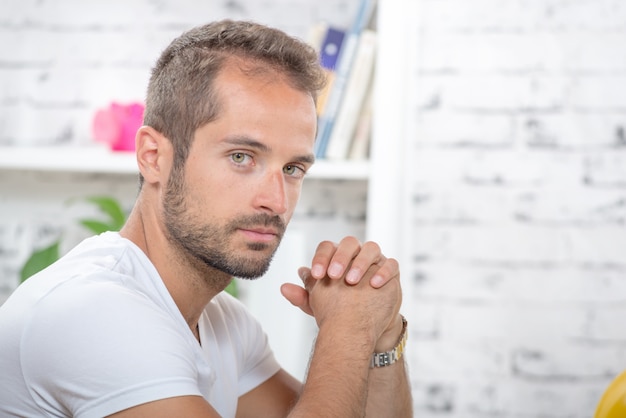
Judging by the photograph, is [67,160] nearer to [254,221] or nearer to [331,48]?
[331,48]

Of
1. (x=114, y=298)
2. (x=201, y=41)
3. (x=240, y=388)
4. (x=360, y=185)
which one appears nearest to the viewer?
(x=114, y=298)

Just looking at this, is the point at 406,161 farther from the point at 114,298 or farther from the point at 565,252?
the point at 114,298

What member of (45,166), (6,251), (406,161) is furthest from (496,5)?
(6,251)

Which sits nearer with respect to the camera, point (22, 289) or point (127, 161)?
point (22, 289)

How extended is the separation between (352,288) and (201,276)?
0.22 m

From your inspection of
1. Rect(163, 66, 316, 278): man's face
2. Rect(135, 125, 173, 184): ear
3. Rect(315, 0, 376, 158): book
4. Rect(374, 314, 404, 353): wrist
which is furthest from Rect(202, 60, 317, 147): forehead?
Rect(315, 0, 376, 158): book

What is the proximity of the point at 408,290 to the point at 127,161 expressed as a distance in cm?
83

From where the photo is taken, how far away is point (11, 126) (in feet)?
8.27

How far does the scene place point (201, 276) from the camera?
1243mm

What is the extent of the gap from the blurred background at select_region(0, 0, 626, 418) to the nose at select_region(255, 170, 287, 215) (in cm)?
111

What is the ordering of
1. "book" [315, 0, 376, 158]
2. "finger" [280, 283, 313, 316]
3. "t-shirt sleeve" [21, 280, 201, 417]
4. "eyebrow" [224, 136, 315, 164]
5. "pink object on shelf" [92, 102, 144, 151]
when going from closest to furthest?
1. "t-shirt sleeve" [21, 280, 201, 417]
2. "eyebrow" [224, 136, 315, 164]
3. "finger" [280, 283, 313, 316]
4. "book" [315, 0, 376, 158]
5. "pink object on shelf" [92, 102, 144, 151]

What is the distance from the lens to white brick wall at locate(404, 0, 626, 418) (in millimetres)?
2303

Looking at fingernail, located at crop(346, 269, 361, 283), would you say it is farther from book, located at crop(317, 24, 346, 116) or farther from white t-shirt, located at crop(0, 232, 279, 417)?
book, located at crop(317, 24, 346, 116)

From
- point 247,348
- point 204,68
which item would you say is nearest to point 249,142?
point 204,68
